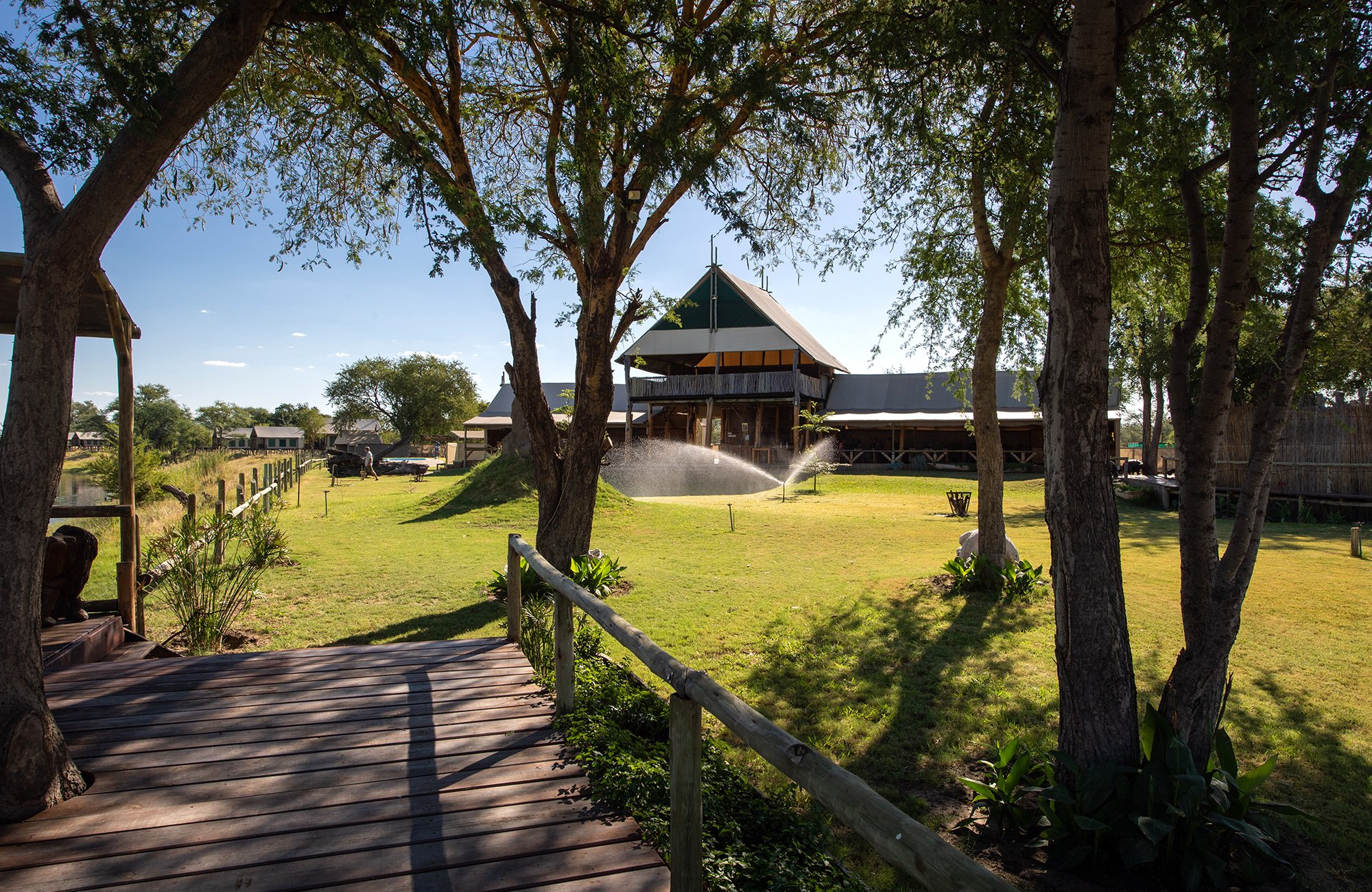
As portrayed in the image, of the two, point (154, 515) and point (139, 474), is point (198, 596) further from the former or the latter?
point (139, 474)

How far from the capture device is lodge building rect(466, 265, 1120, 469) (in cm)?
3369

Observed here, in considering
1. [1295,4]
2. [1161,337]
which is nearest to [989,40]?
[1295,4]

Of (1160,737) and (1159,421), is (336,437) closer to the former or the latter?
(1159,421)

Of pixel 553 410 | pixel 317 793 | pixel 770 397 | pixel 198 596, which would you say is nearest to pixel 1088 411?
pixel 317 793

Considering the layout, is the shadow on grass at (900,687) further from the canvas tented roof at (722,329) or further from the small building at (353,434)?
the small building at (353,434)

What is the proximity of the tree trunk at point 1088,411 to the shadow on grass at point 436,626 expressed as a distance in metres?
5.78

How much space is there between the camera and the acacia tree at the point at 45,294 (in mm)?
3240

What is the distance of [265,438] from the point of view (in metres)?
107

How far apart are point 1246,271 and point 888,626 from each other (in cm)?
536

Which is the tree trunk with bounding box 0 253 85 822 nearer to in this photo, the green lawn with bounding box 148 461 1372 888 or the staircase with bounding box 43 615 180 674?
Result: the staircase with bounding box 43 615 180 674

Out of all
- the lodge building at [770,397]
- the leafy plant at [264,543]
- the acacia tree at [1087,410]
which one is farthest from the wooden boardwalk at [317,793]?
the lodge building at [770,397]

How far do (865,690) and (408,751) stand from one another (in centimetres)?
402

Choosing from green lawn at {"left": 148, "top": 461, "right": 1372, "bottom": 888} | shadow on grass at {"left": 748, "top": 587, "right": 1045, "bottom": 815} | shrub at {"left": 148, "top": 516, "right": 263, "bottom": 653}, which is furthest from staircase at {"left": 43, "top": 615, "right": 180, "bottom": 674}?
shadow on grass at {"left": 748, "top": 587, "right": 1045, "bottom": 815}

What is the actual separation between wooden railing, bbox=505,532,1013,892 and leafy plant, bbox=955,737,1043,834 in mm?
1995
